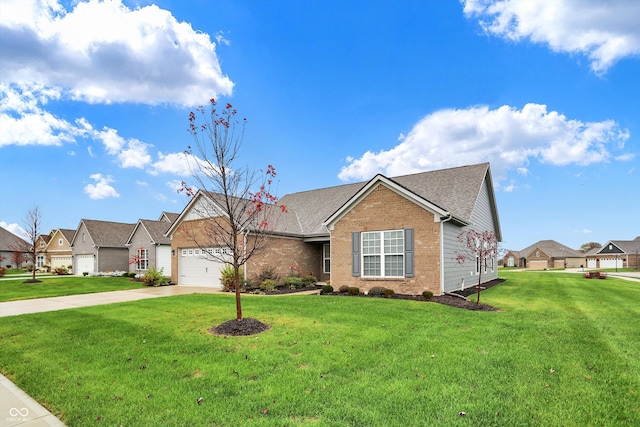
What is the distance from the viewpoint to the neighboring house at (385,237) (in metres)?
14.7

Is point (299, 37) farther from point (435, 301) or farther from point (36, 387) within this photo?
point (36, 387)

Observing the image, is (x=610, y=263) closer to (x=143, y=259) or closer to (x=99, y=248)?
(x=143, y=259)

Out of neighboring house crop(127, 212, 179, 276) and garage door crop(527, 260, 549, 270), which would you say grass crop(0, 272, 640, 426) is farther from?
garage door crop(527, 260, 549, 270)

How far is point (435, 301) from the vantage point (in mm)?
13258

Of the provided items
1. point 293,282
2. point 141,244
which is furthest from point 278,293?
point 141,244

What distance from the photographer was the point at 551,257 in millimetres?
72438

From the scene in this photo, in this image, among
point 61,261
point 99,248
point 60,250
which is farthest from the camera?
point 60,250

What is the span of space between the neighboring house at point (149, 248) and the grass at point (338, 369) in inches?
814

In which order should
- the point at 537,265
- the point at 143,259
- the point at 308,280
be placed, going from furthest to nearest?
the point at 537,265 → the point at 143,259 → the point at 308,280

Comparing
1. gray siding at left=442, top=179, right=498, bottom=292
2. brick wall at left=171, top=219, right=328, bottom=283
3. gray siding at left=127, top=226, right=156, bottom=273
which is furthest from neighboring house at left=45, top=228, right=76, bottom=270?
gray siding at left=442, top=179, right=498, bottom=292

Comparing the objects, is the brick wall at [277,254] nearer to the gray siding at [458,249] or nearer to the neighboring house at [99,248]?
the gray siding at [458,249]

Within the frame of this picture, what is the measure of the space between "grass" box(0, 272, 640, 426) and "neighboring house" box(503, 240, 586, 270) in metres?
73.1

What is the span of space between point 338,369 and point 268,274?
14101mm

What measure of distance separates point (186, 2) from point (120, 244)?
30.8m
